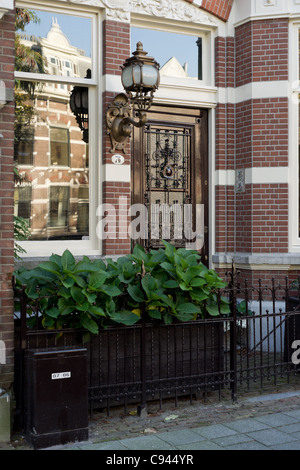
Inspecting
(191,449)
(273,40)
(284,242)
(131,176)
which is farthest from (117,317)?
(273,40)

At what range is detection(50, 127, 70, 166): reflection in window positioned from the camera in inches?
267

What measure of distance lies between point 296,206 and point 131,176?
2.27m

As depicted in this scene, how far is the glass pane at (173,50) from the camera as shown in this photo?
7.44 m

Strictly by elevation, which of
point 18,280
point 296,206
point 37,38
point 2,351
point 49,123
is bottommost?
point 2,351

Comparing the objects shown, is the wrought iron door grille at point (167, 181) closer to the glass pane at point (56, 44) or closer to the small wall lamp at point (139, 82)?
the small wall lamp at point (139, 82)

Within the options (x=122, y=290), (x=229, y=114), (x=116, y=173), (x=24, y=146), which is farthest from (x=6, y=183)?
(x=229, y=114)

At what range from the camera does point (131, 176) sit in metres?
7.18

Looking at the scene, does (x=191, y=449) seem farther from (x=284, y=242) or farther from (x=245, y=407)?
(x=284, y=242)

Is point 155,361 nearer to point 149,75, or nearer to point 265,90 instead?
point 149,75

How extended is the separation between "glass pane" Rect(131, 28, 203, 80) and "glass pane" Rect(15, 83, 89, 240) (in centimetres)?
132

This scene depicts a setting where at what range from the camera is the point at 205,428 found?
178 inches

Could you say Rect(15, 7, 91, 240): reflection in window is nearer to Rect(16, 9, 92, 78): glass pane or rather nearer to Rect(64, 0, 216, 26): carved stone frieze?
Rect(16, 9, 92, 78): glass pane

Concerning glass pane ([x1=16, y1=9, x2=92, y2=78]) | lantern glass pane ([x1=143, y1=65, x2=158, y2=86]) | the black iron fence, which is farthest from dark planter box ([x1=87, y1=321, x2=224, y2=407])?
glass pane ([x1=16, y1=9, x2=92, y2=78])
